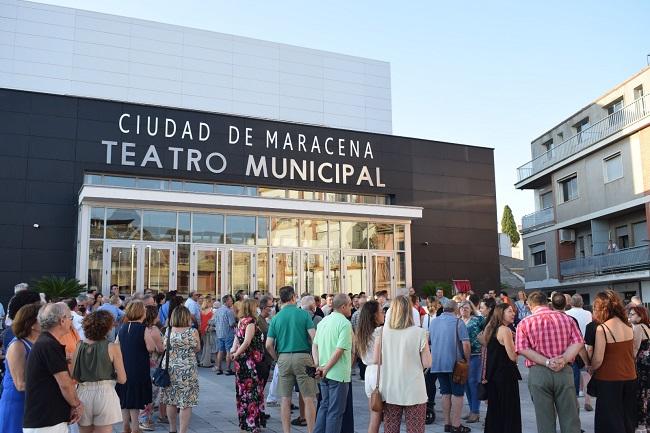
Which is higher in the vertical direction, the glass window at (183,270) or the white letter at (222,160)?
the white letter at (222,160)

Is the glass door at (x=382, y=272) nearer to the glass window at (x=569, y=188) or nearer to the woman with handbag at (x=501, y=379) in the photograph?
the glass window at (x=569, y=188)

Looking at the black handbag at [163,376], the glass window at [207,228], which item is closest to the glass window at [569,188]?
the glass window at [207,228]

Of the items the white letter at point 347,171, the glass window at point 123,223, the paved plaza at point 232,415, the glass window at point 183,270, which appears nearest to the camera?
the paved plaza at point 232,415

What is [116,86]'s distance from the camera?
3547 centimetres

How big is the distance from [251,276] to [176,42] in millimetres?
20604

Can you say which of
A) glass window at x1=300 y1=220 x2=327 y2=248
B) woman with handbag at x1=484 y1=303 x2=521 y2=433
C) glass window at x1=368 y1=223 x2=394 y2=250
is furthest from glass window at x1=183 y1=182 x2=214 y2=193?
woman with handbag at x1=484 y1=303 x2=521 y2=433

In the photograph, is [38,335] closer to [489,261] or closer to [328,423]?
[328,423]

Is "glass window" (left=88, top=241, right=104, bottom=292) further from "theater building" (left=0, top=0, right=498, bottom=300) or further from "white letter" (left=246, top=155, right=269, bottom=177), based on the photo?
"white letter" (left=246, top=155, right=269, bottom=177)

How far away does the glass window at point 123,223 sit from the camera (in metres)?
21.4

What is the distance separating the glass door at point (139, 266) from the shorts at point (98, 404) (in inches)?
619

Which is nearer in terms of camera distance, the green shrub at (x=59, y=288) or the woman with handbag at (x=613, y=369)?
the woman with handbag at (x=613, y=369)

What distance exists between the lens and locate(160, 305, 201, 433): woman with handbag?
7.97 metres

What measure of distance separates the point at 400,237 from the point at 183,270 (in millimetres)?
9585

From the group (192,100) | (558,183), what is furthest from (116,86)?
(558,183)
